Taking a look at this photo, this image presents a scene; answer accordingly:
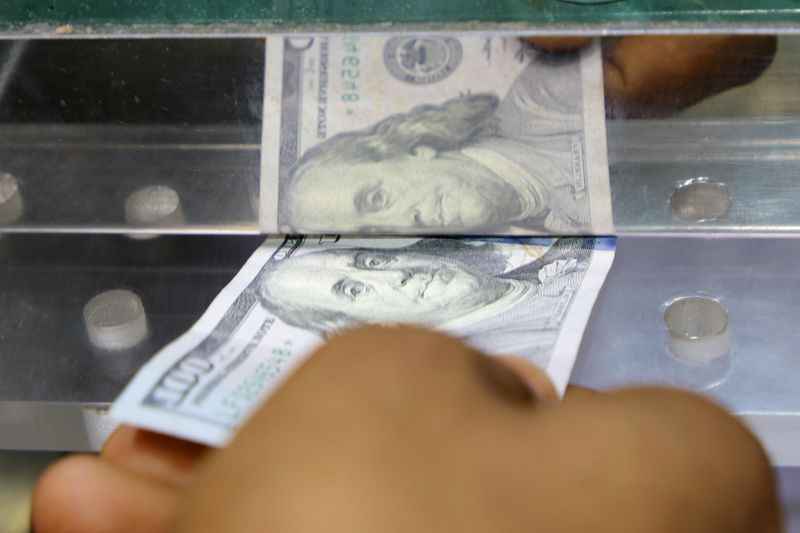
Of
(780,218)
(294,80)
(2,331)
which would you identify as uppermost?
(294,80)

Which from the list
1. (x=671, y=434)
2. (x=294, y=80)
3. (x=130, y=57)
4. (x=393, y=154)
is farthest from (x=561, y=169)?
(x=671, y=434)

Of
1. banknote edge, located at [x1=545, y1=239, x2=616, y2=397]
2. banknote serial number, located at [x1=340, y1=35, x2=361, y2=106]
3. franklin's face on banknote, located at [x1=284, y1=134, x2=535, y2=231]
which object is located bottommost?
banknote edge, located at [x1=545, y1=239, x2=616, y2=397]

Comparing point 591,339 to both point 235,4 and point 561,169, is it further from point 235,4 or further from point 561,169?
point 235,4

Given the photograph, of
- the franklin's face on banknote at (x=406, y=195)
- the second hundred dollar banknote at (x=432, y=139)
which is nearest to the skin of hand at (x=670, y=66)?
the second hundred dollar banknote at (x=432, y=139)

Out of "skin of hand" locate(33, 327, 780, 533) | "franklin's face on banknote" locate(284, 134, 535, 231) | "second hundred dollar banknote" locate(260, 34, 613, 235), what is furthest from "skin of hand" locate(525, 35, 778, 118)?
"skin of hand" locate(33, 327, 780, 533)

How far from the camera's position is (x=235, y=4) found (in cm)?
97

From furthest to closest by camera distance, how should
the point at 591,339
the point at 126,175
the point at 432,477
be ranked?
the point at 126,175, the point at 591,339, the point at 432,477

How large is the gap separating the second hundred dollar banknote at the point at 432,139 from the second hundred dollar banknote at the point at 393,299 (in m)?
0.02

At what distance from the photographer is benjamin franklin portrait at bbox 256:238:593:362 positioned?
35.8 inches

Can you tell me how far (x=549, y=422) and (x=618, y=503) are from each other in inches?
2.1

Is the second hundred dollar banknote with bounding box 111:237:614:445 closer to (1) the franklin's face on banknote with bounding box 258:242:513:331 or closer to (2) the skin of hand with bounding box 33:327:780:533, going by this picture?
(1) the franklin's face on banknote with bounding box 258:242:513:331

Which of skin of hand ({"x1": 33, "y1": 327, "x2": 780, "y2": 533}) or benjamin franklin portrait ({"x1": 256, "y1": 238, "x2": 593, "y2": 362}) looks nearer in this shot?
skin of hand ({"x1": 33, "y1": 327, "x2": 780, "y2": 533})

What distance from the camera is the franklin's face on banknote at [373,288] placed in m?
0.93

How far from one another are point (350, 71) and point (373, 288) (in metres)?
0.20
